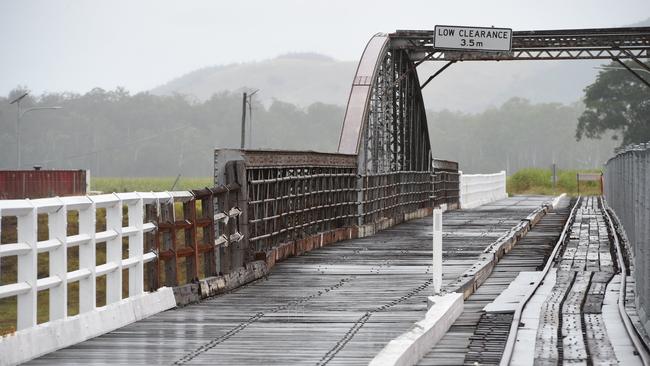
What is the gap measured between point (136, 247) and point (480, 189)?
49919 millimetres

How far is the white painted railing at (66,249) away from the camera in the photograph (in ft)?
34.9

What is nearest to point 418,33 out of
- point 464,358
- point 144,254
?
point 144,254

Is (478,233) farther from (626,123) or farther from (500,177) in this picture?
(626,123)

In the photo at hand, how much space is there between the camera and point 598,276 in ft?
67.8

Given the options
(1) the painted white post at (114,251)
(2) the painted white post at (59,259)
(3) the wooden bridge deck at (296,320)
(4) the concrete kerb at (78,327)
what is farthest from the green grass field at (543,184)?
(2) the painted white post at (59,259)

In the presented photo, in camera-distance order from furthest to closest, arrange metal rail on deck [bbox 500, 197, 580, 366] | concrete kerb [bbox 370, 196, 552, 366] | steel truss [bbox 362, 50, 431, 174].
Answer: steel truss [bbox 362, 50, 431, 174] < metal rail on deck [bbox 500, 197, 580, 366] < concrete kerb [bbox 370, 196, 552, 366]

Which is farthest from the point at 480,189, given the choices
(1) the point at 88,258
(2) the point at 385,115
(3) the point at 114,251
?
(1) the point at 88,258

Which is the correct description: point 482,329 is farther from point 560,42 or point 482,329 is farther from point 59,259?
point 560,42

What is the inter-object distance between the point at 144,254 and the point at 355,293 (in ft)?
12.1

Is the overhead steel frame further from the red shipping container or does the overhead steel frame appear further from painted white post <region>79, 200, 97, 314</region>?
the red shipping container

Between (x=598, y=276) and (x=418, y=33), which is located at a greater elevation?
(x=418, y=33)

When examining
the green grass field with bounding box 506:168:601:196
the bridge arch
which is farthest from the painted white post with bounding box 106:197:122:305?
the green grass field with bounding box 506:168:601:196

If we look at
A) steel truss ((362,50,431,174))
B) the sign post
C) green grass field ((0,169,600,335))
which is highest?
the sign post

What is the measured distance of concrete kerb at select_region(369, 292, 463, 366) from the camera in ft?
31.7
